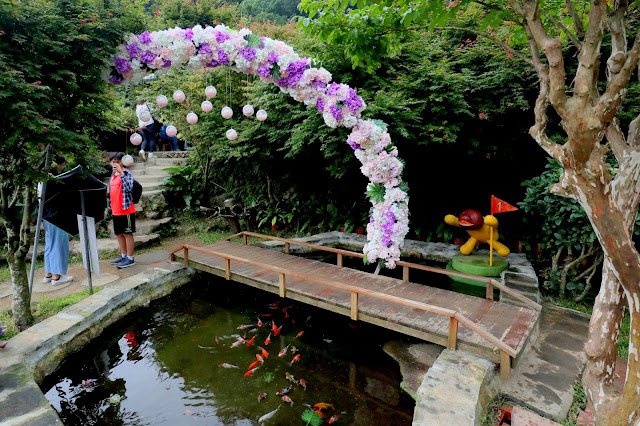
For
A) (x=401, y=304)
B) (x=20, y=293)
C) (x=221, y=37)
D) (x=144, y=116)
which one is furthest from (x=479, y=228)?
(x=20, y=293)

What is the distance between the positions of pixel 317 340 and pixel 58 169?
4.75 m

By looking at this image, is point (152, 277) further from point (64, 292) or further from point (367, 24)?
point (367, 24)

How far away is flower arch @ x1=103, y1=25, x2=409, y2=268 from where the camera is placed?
434 centimetres

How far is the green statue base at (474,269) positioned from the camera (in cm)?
611

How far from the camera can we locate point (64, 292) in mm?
5797

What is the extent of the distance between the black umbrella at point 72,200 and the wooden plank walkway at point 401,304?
6.25 ft

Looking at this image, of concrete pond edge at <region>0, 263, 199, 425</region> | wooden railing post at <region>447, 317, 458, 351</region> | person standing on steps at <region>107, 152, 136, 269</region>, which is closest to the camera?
concrete pond edge at <region>0, 263, 199, 425</region>

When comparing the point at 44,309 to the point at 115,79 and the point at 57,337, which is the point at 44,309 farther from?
the point at 115,79

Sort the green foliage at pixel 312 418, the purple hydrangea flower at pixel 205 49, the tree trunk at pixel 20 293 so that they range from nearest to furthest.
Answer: the green foliage at pixel 312 418
the tree trunk at pixel 20 293
the purple hydrangea flower at pixel 205 49

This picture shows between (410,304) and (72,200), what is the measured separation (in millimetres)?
5231

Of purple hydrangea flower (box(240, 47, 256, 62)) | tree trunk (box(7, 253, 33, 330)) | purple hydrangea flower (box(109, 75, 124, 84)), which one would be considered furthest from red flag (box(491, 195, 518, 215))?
tree trunk (box(7, 253, 33, 330))

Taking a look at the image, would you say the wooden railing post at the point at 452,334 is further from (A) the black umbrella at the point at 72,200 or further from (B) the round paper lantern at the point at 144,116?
(A) the black umbrella at the point at 72,200

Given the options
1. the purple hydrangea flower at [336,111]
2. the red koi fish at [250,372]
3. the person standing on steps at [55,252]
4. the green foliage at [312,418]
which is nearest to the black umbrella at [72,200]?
the person standing on steps at [55,252]

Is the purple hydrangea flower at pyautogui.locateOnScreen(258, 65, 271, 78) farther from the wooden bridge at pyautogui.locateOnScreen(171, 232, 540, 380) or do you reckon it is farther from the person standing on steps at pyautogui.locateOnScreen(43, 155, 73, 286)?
the person standing on steps at pyautogui.locateOnScreen(43, 155, 73, 286)
